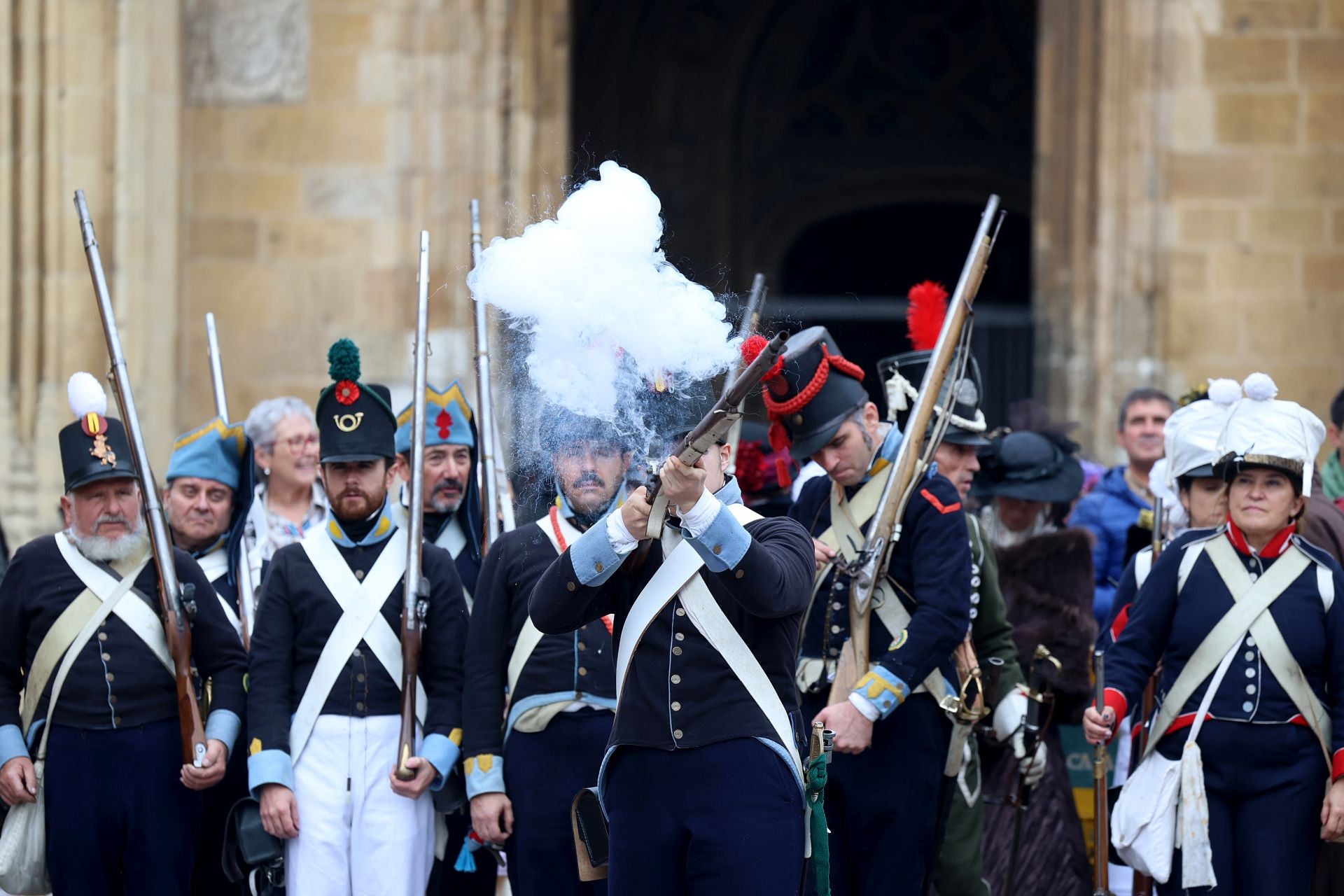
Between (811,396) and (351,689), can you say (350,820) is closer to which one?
(351,689)

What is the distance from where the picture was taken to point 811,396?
477cm

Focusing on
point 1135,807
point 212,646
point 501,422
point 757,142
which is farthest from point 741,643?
point 757,142

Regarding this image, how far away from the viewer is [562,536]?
488cm

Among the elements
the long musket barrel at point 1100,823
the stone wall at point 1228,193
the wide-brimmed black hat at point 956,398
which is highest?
the stone wall at point 1228,193

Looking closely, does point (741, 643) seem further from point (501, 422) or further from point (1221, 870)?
point (501, 422)

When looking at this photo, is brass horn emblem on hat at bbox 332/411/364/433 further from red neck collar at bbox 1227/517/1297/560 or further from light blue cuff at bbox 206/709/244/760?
red neck collar at bbox 1227/517/1297/560

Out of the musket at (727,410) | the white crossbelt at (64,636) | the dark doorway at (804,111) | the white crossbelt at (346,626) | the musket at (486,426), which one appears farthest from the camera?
the dark doorway at (804,111)

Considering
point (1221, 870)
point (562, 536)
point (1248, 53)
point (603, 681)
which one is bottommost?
point (1221, 870)

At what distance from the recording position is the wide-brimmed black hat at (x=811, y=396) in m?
4.75

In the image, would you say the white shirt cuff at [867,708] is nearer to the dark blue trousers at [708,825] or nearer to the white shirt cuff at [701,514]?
the dark blue trousers at [708,825]

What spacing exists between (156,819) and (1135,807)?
244 cm

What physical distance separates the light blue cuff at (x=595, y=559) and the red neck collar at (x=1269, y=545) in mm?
1769

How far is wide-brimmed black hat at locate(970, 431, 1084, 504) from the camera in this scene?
21.5 feet

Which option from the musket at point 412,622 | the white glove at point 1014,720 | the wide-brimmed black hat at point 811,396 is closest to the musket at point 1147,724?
the white glove at point 1014,720
